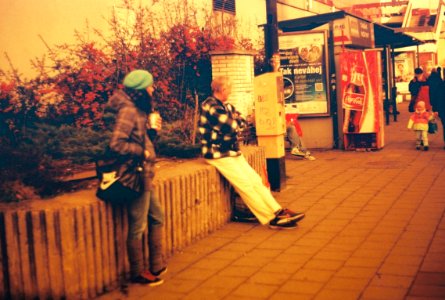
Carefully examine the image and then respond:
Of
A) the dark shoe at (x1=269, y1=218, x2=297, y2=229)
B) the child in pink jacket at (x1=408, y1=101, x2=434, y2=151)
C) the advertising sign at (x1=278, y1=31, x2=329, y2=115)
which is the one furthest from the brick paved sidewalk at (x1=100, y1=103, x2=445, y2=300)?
the advertising sign at (x1=278, y1=31, x2=329, y2=115)

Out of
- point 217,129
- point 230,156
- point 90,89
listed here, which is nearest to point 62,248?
point 217,129

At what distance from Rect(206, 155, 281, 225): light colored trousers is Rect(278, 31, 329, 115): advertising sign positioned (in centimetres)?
713

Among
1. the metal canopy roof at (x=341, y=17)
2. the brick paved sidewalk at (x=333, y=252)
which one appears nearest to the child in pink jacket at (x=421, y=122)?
the metal canopy roof at (x=341, y=17)

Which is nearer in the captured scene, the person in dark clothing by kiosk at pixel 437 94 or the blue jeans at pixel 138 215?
the blue jeans at pixel 138 215

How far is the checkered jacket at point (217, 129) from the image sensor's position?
265 inches

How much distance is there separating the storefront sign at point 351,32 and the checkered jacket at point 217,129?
8241 mm

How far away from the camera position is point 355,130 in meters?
13.6

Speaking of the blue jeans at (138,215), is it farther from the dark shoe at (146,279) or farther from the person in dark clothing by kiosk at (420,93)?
the person in dark clothing by kiosk at (420,93)

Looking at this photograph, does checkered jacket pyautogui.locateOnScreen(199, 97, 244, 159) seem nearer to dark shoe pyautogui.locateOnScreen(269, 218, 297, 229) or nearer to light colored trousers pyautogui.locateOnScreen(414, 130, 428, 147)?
dark shoe pyautogui.locateOnScreen(269, 218, 297, 229)

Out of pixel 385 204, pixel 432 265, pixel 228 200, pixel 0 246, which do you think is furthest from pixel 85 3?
pixel 432 265

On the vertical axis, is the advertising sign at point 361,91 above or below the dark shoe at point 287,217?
above

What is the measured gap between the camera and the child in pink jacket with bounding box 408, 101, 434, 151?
43.0 ft

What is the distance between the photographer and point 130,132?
4.93 metres

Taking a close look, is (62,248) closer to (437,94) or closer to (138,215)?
(138,215)
